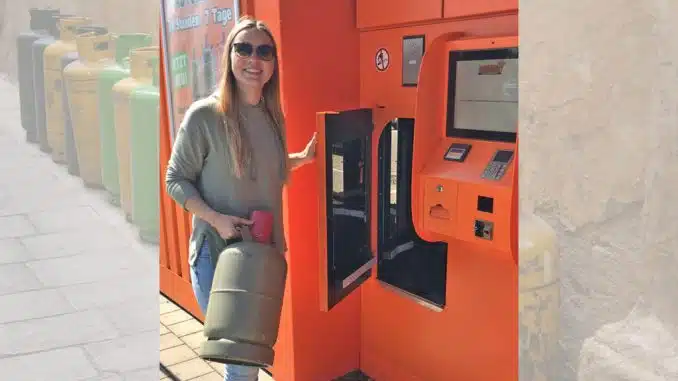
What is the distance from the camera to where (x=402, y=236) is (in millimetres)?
2939

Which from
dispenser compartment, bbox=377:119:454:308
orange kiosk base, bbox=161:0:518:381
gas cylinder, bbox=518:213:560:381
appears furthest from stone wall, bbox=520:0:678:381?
dispenser compartment, bbox=377:119:454:308

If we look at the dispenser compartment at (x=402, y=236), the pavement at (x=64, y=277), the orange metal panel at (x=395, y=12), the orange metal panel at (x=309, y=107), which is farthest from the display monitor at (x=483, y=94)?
the pavement at (x=64, y=277)

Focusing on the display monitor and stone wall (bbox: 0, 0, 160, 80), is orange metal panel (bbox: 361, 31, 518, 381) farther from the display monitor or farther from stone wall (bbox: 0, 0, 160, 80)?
stone wall (bbox: 0, 0, 160, 80)

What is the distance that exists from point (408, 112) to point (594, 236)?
1.82m

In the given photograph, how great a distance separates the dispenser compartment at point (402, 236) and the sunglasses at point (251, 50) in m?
0.89

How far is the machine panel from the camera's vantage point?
2.38 metres

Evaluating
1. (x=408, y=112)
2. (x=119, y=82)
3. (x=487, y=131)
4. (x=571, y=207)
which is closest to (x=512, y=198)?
(x=487, y=131)

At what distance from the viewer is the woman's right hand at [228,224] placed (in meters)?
2.14

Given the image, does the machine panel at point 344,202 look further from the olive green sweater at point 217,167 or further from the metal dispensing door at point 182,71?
the metal dispensing door at point 182,71

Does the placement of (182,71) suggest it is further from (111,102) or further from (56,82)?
(56,82)

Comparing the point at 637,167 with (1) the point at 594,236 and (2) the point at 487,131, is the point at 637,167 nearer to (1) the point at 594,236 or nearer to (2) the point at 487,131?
(1) the point at 594,236

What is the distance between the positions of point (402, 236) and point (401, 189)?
256 mm

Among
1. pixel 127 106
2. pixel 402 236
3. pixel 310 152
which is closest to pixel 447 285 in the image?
pixel 402 236

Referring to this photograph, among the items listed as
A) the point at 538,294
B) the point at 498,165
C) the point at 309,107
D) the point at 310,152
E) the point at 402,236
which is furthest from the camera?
the point at 402,236
